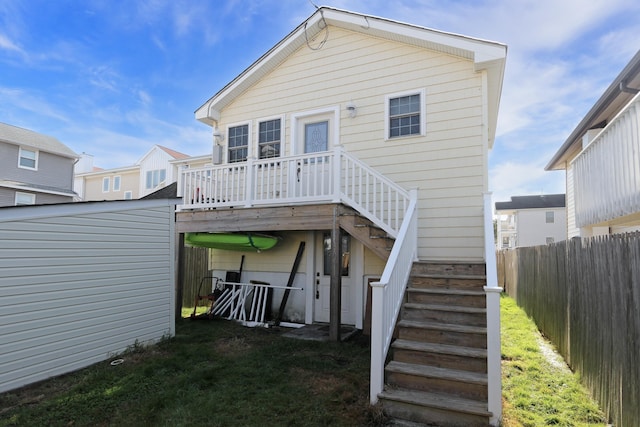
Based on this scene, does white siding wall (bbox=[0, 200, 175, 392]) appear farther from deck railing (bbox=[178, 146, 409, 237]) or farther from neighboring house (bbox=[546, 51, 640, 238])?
neighboring house (bbox=[546, 51, 640, 238])

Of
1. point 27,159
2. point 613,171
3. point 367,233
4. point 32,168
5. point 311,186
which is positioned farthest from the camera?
point 32,168

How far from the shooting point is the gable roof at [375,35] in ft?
20.5

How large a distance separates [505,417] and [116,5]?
11760 mm

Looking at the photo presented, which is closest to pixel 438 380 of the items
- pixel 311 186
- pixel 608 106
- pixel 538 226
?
pixel 311 186

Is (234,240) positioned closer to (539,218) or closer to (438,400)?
(438,400)

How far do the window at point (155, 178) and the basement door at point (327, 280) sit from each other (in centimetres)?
2047

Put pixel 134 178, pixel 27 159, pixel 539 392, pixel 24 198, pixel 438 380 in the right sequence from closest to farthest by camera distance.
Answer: pixel 438 380 → pixel 539 392 → pixel 24 198 → pixel 27 159 → pixel 134 178

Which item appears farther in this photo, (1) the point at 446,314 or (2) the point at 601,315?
(1) the point at 446,314

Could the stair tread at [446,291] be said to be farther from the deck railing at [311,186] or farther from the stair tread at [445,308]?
the deck railing at [311,186]

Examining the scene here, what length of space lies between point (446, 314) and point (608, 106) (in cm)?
586

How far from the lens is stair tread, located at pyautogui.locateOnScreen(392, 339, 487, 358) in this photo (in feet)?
12.6

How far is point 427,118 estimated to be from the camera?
6.86 m

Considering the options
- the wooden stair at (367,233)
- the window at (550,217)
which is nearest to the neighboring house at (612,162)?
the wooden stair at (367,233)

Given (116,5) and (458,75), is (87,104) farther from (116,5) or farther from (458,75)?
(458,75)
